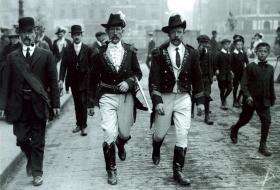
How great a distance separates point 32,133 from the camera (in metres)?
6.39

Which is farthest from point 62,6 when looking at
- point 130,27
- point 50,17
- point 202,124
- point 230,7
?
point 202,124

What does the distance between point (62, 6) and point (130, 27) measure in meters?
13.8

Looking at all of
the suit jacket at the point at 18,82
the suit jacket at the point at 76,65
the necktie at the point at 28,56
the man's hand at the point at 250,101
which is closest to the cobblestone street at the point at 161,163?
the man's hand at the point at 250,101

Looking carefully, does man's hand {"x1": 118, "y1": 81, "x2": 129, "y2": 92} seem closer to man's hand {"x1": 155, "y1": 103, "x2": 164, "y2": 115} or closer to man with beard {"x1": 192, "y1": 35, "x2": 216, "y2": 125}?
man's hand {"x1": 155, "y1": 103, "x2": 164, "y2": 115}

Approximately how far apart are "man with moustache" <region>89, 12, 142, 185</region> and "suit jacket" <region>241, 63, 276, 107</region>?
2330 millimetres

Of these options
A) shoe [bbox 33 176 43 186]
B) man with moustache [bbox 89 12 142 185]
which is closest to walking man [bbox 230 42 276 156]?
man with moustache [bbox 89 12 142 185]

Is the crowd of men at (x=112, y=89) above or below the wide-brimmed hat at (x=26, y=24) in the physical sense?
below

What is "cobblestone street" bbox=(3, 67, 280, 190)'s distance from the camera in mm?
6336

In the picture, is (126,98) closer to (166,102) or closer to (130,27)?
(166,102)

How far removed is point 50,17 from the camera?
9112 cm

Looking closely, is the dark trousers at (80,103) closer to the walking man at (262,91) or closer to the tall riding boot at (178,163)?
the walking man at (262,91)

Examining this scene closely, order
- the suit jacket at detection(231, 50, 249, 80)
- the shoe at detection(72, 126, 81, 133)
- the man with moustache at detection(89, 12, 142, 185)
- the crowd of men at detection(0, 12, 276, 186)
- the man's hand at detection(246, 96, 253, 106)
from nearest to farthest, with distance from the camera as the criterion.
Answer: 1. the crowd of men at detection(0, 12, 276, 186)
2. the man with moustache at detection(89, 12, 142, 185)
3. the man's hand at detection(246, 96, 253, 106)
4. the shoe at detection(72, 126, 81, 133)
5. the suit jacket at detection(231, 50, 249, 80)

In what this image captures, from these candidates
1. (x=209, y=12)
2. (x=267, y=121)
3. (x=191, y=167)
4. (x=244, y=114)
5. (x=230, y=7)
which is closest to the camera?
(x=191, y=167)

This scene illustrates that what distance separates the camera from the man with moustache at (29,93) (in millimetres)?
6215
